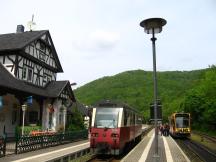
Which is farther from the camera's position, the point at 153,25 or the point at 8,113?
the point at 8,113

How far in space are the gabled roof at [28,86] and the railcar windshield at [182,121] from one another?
1191 cm

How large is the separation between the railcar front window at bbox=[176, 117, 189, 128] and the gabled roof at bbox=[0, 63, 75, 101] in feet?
39.1

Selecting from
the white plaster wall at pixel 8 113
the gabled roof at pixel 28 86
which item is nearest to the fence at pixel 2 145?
the gabled roof at pixel 28 86

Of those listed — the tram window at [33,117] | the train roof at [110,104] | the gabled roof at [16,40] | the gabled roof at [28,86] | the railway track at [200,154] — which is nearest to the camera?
the railway track at [200,154]

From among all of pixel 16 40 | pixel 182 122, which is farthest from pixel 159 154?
pixel 182 122

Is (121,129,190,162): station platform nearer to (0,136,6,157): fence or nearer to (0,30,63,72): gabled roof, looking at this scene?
(0,136,6,157): fence

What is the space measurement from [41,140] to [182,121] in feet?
68.8

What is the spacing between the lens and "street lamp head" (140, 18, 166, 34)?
10.6 m

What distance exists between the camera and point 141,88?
127 meters

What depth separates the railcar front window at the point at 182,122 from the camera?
38219mm

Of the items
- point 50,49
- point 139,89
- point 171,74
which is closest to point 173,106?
point 139,89

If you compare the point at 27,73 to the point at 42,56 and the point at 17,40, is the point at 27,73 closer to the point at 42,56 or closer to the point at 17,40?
the point at 17,40

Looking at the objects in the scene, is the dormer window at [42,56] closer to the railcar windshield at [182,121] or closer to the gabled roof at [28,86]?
the gabled roof at [28,86]

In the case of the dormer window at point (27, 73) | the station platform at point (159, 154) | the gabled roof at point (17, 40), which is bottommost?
the station platform at point (159, 154)
